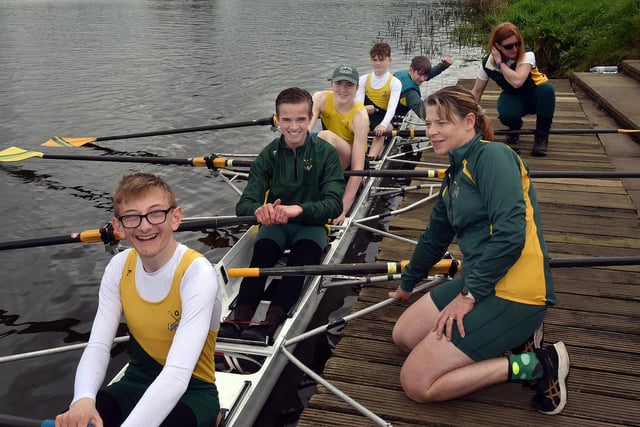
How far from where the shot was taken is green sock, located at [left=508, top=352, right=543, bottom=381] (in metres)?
3.60

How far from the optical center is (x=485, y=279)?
3.41 m

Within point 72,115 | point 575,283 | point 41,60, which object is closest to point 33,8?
point 41,60

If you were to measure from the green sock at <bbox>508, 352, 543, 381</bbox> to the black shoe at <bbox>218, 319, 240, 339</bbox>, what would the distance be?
2.08 meters

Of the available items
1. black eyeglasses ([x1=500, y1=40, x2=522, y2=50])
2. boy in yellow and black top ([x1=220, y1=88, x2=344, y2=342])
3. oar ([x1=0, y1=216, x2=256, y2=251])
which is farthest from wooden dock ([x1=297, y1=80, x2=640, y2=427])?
black eyeglasses ([x1=500, y1=40, x2=522, y2=50])

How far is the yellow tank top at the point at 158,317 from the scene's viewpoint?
3.08 meters

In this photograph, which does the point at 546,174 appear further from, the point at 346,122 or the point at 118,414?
the point at 118,414

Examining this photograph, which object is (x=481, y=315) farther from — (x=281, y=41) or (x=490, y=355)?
(x=281, y=41)

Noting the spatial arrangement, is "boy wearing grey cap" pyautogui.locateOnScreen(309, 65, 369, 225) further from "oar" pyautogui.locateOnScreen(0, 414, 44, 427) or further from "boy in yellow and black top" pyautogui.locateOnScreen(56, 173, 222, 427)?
"oar" pyautogui.locateOnScreen(0, 414, 44, 427)

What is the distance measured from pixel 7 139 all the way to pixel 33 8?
3713 centimetres

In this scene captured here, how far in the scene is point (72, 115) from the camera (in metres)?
14.9

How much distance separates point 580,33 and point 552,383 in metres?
17.2

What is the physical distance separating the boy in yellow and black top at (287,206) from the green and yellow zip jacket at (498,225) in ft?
5.24

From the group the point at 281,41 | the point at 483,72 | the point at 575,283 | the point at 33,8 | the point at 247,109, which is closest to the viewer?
the point at 575,283

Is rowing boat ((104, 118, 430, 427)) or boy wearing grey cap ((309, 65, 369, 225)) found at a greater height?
boy wearing grey cap ((309, 65, 369, 225))
